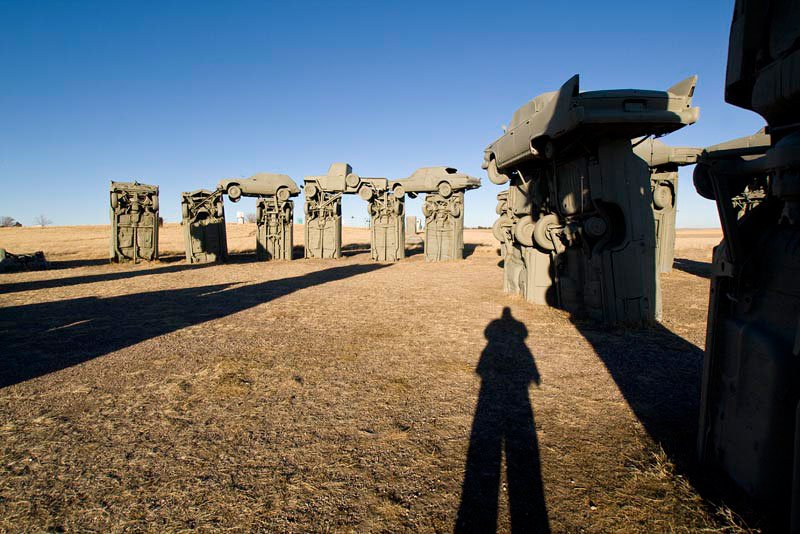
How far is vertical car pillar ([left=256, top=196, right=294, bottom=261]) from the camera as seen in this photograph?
2219 cm

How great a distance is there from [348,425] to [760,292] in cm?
322

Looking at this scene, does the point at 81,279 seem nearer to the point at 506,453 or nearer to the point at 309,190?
the point at 309,190

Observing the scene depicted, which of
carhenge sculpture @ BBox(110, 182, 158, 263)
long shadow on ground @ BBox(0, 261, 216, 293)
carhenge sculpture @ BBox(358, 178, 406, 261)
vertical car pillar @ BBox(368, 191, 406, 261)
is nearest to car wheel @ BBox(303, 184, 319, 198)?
carhenge sculpture @ BBox(358, 178, 406, 261)

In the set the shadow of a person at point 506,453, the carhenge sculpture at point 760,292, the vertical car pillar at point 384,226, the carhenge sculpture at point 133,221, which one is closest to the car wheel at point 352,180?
the vertical car pillar at point 384,226

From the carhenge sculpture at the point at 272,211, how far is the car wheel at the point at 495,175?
1388 cm

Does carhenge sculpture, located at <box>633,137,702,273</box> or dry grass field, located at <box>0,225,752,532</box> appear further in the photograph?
carhenge sculpture, located at <box>633,137,702,273</box>

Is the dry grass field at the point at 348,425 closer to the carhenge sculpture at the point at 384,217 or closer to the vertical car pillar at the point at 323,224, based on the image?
the carhenge sculpture at the point at 384,217

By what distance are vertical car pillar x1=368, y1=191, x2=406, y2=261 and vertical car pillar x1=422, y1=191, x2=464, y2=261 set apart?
1710 millimetres

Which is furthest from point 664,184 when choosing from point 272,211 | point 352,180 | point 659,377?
point 272,211

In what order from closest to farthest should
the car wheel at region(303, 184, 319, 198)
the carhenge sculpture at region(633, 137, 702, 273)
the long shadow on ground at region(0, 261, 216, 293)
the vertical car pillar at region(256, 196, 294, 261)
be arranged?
the long shadow on ground at region(0, 261, 216, 293) → the carhenge sculpture at region(633, 137, 702, 273) → the vertical car pillar at region(256, 196, 294, 261) → the car wheel at region(303, 184, 319, 198)

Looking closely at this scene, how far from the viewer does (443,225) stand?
22438mm

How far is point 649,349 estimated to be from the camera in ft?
18.9

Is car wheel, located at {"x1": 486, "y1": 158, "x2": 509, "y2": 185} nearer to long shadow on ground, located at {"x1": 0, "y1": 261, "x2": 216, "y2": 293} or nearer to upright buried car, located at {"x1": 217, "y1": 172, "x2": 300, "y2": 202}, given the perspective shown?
long shadow on ground, located at {"x1": 0, "y1": 261, "x2": 216, "y2": 293}

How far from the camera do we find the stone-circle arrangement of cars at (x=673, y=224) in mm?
2209
